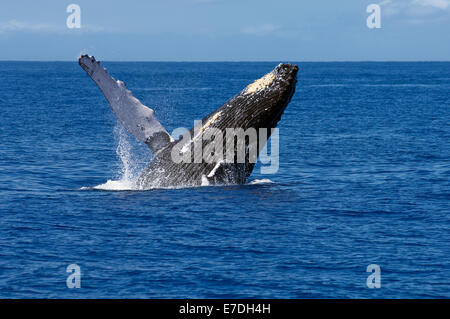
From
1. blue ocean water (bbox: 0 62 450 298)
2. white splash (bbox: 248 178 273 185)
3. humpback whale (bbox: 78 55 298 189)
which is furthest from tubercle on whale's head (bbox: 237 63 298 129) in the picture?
white splash (bbox: 248 178 273 185)

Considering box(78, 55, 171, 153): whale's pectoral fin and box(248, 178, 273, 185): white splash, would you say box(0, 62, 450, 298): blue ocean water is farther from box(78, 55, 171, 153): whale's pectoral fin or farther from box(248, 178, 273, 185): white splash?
box(78, 55, 171, 153): whale's pectoral fin

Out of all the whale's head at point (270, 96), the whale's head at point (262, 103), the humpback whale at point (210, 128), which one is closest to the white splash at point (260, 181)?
the humpback whale at point (210, 128)

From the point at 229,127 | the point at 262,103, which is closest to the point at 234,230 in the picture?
the point at 229,127

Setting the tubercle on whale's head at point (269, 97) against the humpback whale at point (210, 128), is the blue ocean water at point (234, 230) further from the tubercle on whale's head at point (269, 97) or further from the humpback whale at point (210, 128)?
the tubercle on whale's head at point (269, 97)

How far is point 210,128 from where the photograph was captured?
1825 cm

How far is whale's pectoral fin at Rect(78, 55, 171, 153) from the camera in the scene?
698 inches

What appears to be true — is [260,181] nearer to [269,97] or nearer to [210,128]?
[210,128]

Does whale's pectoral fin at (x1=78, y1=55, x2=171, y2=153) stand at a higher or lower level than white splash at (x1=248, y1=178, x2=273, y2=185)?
higher

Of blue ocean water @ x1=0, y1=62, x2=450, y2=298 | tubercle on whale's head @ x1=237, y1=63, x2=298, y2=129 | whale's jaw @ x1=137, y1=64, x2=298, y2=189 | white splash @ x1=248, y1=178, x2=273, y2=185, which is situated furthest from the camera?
white splash @ x1=248, y1=178, x2=273, y2=185

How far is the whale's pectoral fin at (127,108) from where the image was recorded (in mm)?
17734

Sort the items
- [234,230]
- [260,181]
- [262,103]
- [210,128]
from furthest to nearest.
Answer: [260,181] < [210,128] < [262,103] < [234,230]

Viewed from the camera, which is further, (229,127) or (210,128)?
(210,128)

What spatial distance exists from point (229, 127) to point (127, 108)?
96.9 inches
